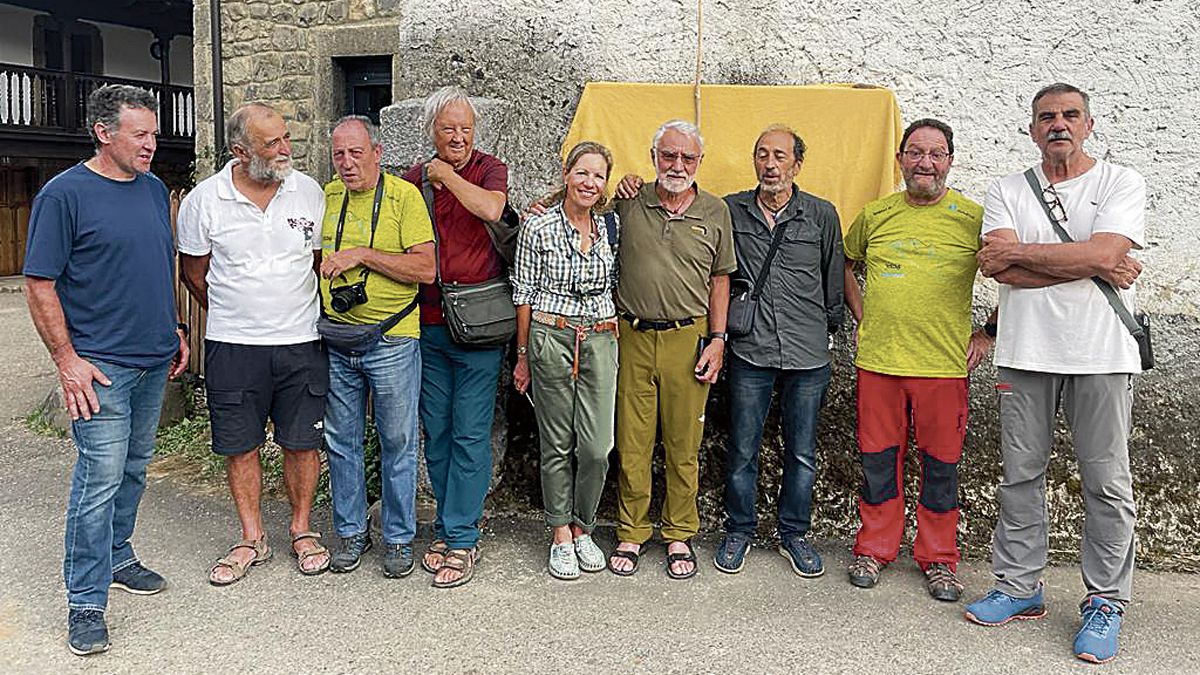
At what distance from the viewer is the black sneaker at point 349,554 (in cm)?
392

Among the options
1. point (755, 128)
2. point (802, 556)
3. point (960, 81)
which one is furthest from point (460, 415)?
point (960, 81)

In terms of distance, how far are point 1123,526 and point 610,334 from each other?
6.11 ft

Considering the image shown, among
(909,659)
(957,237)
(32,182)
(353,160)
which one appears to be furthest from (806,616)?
(32,182)

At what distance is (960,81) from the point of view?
4.22 metres

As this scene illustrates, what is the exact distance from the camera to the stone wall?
13.2ft

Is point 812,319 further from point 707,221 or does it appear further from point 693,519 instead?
point 693,519

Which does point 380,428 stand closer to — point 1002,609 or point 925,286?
point 925,286

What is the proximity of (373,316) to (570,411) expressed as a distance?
81 cm

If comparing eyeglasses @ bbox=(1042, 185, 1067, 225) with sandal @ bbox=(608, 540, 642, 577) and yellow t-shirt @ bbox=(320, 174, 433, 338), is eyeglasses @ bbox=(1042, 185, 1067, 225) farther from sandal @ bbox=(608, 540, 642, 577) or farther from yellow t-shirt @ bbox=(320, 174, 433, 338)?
yellow t-shirt @ bbox=(320, 174, 433, 338)

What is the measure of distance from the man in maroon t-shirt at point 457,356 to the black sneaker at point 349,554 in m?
0.25

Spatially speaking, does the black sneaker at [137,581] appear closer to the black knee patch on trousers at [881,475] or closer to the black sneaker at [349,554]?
the black sneaker at [349,554]

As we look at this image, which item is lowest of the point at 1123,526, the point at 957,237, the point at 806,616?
the point at 806,616

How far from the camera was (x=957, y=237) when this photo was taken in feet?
12.0

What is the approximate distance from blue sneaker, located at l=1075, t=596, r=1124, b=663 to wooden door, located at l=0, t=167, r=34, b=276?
16603mm
